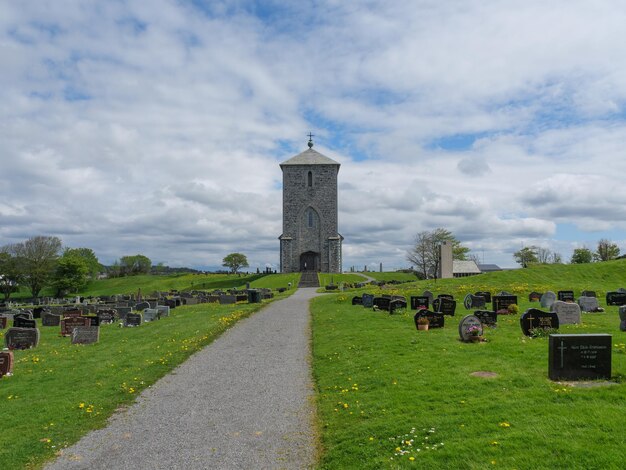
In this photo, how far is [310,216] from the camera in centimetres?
8075

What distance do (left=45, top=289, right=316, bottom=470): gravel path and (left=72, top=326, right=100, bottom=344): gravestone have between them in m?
7.26

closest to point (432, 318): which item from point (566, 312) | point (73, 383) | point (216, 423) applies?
point (566, 312)

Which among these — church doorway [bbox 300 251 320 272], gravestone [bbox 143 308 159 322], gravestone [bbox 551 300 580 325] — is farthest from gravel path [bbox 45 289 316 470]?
church doorway [bbox 300 251 320 272]

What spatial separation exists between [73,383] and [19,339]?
867 cm

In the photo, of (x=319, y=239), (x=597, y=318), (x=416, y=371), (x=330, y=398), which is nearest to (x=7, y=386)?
(x=330, y=398)

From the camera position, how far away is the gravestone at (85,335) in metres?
19.3

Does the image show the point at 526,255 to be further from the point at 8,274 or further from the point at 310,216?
the point at 8,274

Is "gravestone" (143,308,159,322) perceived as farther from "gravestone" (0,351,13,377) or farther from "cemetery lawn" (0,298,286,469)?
"gravestone" (0,351,13,377)

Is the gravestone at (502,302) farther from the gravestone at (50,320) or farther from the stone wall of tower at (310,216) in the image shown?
the stone wall of tower at (310,216)

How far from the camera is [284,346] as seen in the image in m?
17.0

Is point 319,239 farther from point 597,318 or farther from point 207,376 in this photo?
point 207,376

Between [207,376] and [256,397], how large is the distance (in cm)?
261

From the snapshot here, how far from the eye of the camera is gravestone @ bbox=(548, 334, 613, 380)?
9.66 metres

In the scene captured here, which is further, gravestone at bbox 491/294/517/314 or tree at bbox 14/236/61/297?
tree at bbox 14/236/61/297
